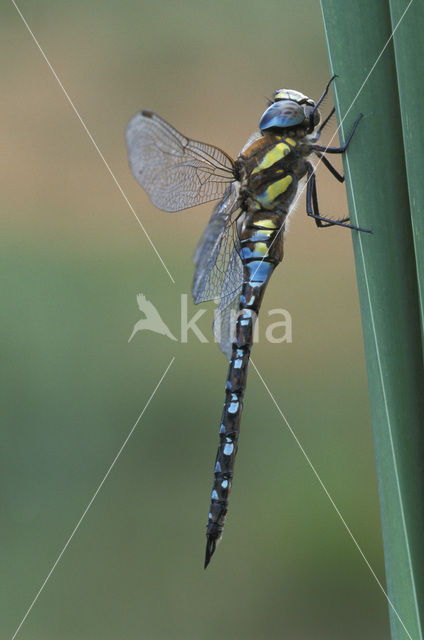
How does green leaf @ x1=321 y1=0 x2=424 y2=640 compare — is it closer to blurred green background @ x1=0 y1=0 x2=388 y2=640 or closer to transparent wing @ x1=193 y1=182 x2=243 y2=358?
transparent wing @ x1=193 y1=182 x2=243 y2=358

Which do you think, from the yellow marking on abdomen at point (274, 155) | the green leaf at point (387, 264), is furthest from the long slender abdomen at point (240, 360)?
the green leaf at point (387, 264)

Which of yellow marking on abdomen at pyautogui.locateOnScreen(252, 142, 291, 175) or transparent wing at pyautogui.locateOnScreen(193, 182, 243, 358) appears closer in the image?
yellow marking on abdomen at pyautogui.locateOnScreen(252, 142, 291, 175)

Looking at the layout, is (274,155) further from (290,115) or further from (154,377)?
(154,377)

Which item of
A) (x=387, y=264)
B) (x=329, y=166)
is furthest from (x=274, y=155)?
(x=387, y=264)

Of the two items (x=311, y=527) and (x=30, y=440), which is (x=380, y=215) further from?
(x=30, y=440)

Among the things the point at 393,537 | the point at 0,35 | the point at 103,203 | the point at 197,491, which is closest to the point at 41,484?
the point at 197,491

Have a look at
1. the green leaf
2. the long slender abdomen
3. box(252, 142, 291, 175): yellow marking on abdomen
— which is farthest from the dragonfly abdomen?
the green leaf

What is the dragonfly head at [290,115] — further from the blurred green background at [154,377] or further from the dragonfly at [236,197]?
the blurred green background at [154,377]
